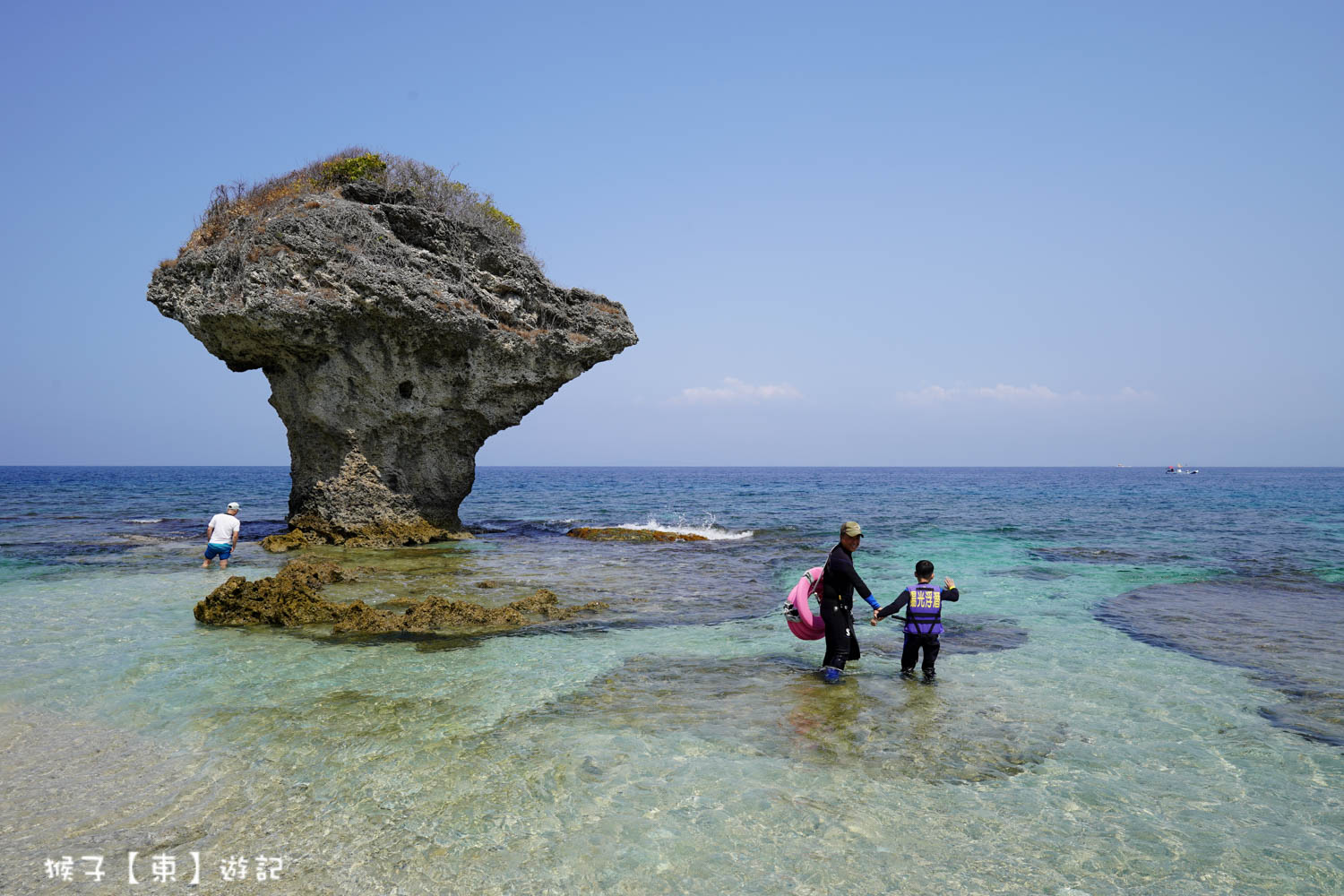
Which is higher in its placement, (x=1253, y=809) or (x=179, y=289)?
(x=179, y=289)

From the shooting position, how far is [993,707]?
7.89 m

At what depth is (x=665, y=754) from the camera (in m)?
6.46

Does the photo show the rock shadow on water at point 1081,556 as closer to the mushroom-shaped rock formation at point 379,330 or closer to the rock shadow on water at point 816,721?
the mushroom-shaped rock formation at point 379,330

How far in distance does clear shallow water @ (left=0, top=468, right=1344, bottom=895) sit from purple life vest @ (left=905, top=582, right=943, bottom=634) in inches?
26.9

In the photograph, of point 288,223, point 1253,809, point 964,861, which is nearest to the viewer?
point 964,861

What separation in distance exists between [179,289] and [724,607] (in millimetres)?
16733

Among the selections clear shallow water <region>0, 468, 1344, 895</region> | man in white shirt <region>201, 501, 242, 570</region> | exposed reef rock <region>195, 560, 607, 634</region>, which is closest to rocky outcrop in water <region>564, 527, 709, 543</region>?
clear shallow water <region>0, 468, 1344, 895</region>

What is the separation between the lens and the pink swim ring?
9.09 metres

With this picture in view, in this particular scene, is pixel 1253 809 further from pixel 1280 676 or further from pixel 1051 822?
pixel 1280 676

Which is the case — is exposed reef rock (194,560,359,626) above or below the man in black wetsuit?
below

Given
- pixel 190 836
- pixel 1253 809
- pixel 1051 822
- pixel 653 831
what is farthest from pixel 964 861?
pixel 190 836

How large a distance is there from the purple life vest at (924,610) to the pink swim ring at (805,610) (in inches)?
40.9

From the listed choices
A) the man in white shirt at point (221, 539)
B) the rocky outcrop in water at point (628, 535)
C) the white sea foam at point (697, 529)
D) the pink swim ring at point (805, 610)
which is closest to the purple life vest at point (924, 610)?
the pink swim ring at point (805, 610)

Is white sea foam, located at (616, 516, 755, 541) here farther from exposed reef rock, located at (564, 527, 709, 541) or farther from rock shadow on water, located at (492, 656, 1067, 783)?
rock shadow on water, located at (492, 656, 1067, 783)
